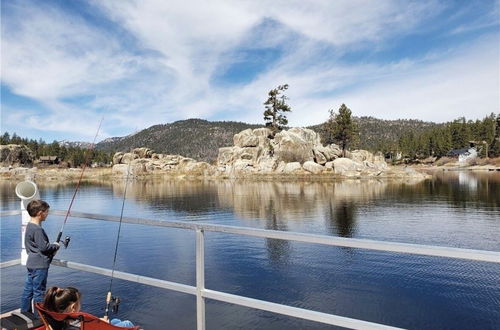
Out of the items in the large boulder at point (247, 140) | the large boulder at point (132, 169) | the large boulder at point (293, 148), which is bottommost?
the large boulder at point (132, 169)

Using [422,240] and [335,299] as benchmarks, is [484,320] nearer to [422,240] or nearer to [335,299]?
[335,299]

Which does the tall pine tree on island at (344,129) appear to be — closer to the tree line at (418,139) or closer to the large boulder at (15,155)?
the tree line at (418,139)

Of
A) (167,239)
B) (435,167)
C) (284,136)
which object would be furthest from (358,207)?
(435,167)

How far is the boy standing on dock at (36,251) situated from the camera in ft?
16.7

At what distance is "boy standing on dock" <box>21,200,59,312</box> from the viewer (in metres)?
5.08

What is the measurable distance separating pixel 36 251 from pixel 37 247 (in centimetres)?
6

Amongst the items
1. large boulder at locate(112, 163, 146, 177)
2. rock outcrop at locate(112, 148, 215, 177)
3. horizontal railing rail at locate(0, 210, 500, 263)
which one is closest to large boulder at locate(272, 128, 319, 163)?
rock outcrop at locate(112, 148, 215, 177)

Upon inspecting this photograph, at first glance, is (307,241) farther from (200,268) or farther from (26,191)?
(26,191)

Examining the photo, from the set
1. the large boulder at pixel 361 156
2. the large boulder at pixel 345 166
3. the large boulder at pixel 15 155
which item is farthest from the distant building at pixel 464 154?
the large boulder at pixel 15 155

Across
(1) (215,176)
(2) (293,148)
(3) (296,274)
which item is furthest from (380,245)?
(1) (215,176)

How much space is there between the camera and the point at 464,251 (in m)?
2.50

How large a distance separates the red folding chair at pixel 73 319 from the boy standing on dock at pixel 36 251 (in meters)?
2.07

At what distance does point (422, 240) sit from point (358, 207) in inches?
528

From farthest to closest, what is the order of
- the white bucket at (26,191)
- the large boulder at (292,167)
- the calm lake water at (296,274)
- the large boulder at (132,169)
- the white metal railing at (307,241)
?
the large boulder at (132,169), the large boulder at (292,167), the calm lake water at (296,274), the white bucket at (26,191), the white metal railing at (307,241)
